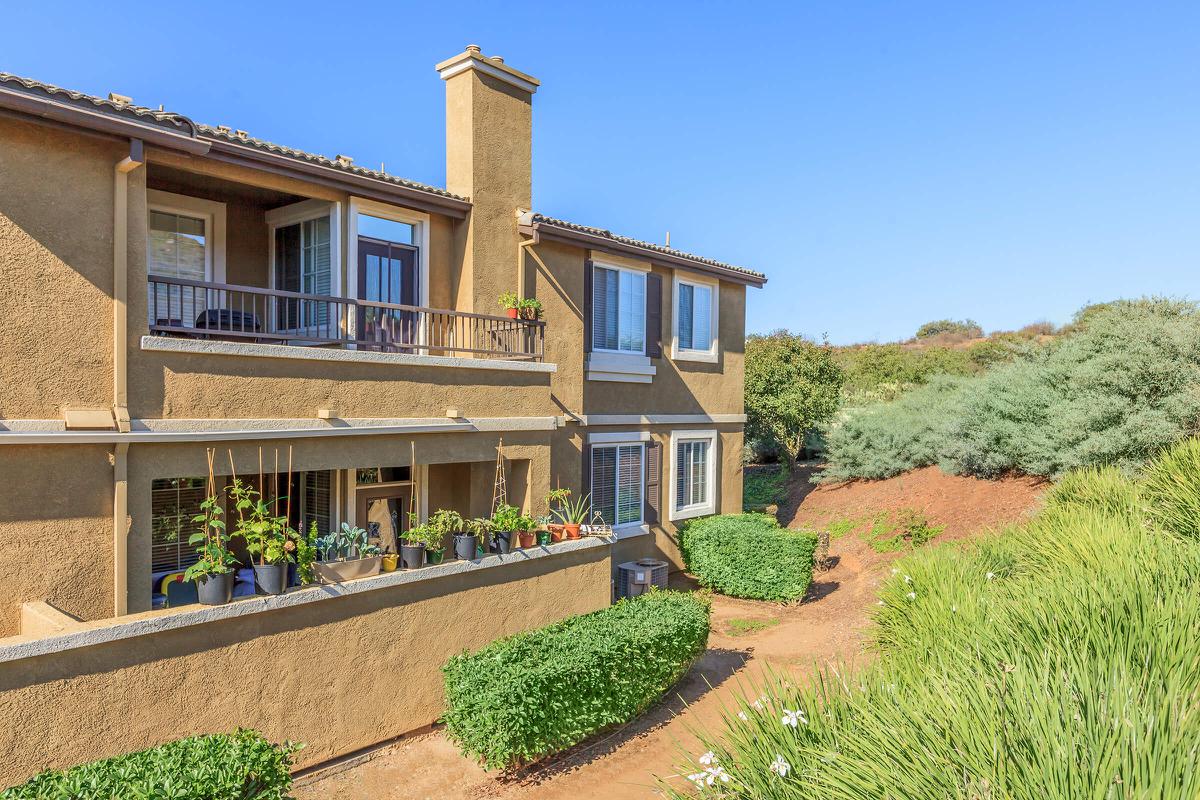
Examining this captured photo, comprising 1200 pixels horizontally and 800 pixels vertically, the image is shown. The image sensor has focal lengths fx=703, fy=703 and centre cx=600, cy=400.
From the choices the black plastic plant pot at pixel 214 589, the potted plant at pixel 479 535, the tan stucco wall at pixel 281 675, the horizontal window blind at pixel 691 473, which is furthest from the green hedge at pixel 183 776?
the horizontal window blind at pixel 691 473

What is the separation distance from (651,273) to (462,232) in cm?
498

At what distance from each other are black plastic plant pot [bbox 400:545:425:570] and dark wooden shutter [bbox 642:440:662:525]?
7.48 meters

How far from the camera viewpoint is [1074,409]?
17.2 m

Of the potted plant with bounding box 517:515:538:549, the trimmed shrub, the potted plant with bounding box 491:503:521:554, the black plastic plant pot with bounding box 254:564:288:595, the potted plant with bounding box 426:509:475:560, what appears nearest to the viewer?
the black plastic plant pot with bounding box 254:564:288:595

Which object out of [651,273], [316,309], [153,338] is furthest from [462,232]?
[153,338]

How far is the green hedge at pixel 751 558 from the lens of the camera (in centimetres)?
1553

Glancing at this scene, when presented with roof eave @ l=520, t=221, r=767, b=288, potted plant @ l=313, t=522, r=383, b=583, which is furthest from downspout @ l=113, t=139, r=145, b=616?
roof eave @ l=520, t=221, r=767, b=288

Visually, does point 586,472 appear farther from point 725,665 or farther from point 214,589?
point 214,589

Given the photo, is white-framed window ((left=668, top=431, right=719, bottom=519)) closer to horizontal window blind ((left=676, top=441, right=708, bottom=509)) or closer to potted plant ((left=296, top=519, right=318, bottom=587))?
horizontal window blind ((left=676, top=441, right=708, bottom=509))

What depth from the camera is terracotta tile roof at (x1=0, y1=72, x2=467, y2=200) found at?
276 inches

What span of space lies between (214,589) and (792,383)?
844 inches

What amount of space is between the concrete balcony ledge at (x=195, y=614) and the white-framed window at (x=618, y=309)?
622cm

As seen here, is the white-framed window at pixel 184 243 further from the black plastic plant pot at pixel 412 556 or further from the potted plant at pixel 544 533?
the potted plant at pixel 544 533

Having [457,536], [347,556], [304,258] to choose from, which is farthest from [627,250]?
[347,556]
